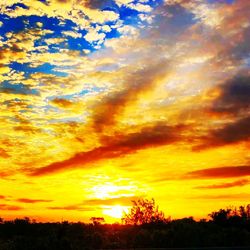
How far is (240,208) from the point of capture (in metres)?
49.8

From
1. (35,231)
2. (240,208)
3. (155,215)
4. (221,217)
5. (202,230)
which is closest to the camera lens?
(202,230)

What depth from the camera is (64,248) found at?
1065 inches

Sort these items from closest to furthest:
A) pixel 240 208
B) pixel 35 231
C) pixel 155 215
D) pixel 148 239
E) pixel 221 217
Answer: pixel 148 239 < pixel 35 231 < pixel 221 217 < pixel 240 208 < pixel 155 215

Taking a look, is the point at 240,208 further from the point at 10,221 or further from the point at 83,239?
the point at 10,221

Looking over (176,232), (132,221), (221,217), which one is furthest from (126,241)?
(132,221)

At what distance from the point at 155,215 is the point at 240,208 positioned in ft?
47.8

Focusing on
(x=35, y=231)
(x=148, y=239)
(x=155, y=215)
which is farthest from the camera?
(x=155, y=215)

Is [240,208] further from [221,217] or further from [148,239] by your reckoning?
[148,239]

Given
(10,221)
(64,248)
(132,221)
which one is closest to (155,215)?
(132,221)

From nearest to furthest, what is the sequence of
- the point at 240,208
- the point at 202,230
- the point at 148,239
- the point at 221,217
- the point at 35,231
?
the point at 148,239 < the point at 202,230 < the point at 35,231 < the point at 221,217 < the point at 240,208

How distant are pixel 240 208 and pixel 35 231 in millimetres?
24153

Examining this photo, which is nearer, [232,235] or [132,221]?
[232,235]

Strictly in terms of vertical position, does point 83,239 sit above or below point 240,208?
below

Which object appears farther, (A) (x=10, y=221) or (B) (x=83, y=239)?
(A) (x=10, y=221)
